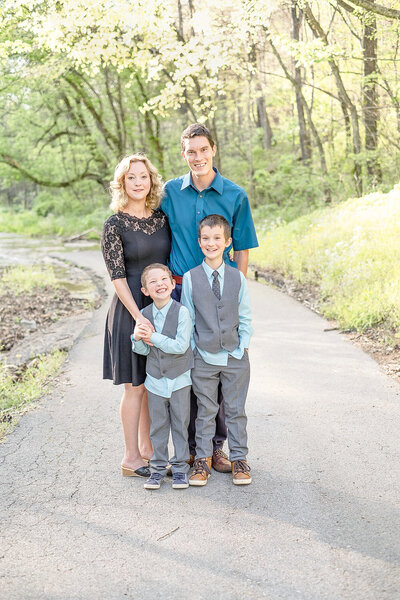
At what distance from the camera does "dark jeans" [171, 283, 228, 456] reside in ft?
14.2

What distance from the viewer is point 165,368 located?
407cm

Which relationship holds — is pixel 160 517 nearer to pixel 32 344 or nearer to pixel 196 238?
pixel 196 238

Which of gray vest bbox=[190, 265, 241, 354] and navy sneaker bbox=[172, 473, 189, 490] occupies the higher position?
gray vest bbox=[190, 265, 241, 354]

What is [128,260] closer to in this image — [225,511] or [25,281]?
[225,511]

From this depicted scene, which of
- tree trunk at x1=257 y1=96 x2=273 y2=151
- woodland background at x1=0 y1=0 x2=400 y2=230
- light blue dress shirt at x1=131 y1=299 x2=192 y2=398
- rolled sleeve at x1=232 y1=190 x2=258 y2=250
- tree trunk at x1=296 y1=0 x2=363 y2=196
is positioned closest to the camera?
light blue dress shirt at x1=131 y1=299 x2=192 y2=398

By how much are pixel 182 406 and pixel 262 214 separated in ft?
62.0

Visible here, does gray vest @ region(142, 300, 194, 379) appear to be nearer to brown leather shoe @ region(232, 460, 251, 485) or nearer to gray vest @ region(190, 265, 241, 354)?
gray vest @ region(190, 265, 241, 354)

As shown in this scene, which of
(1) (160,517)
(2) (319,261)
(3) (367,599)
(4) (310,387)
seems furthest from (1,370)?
(2) (319,261)

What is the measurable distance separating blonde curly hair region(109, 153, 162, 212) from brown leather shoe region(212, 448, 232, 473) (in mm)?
1803

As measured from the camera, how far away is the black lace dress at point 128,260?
409 centimetres

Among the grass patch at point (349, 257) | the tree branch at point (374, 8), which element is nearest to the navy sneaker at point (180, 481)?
the grass patch at point (349, 257)

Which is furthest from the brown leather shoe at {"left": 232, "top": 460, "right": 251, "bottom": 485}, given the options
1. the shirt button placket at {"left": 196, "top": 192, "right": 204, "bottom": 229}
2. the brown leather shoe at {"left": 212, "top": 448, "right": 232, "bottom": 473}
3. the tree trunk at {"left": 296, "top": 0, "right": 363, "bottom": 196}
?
the tree trunk at {"left": 296, "top": 0, "right": 363, "bottom": 196}

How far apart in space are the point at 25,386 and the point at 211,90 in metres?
12.9

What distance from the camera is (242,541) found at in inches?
129
